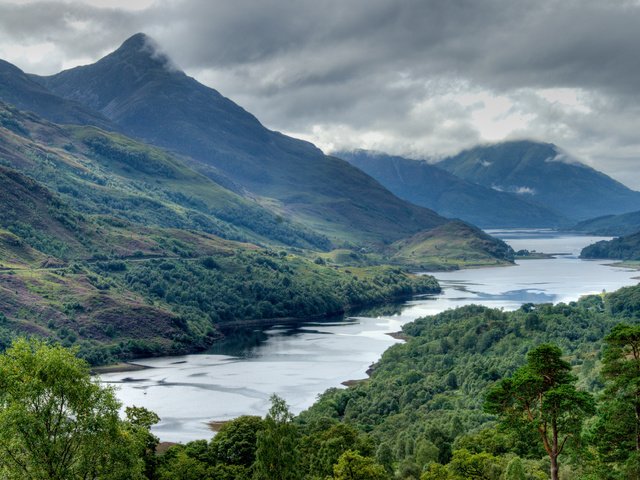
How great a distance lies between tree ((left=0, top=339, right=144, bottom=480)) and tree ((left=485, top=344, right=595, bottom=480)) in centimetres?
2809

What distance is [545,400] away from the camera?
4700 cm

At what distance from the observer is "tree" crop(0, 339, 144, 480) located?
174ft

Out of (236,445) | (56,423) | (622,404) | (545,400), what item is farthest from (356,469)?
(622,404)

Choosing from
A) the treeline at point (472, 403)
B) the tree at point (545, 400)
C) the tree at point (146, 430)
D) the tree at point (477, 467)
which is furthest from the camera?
the tree at point (146, 430)

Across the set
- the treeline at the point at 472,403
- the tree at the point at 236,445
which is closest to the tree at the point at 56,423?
the treeline at the point at 472,403

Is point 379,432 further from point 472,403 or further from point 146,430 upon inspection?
point 146,430

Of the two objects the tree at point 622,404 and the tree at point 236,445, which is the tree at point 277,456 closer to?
the tree at point 236,445

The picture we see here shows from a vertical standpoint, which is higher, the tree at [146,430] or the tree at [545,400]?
the tree at [545,400]

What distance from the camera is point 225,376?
180375mm

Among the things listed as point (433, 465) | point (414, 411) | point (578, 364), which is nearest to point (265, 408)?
point (414, 411)

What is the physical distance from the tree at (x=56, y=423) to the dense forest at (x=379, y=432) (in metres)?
0.09

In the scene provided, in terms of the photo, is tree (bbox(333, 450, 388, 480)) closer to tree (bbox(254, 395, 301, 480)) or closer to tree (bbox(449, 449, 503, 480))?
tree (bbox(254, 395, 301, 480))

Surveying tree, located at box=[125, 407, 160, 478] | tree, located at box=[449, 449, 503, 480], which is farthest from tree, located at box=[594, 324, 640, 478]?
tree, located at box=[125, 407, 160, 478]

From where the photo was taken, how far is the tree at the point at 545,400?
4650 centimetres
